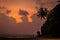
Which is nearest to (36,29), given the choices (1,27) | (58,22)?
(1,27)

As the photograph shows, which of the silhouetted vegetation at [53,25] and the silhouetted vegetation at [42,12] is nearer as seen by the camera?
the silhouetted vegetation at [53,25]

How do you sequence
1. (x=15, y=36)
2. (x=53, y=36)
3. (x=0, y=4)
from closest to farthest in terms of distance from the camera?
(x=53, y=36)
(x=15, y=36)
(x=0, y=4)

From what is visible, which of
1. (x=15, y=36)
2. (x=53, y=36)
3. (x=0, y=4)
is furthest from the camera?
(x=0, y=4)

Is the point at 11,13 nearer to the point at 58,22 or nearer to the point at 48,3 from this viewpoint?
the point at 48,3

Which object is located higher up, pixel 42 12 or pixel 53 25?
pixel 42 12

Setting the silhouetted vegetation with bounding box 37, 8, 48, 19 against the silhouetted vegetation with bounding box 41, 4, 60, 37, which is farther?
the silhouetted vegetation with bounding box 37, 8, 48, 19

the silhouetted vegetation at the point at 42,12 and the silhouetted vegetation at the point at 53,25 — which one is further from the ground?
the silhouetted vegetation at the point at 42,12

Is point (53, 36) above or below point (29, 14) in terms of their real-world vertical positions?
below

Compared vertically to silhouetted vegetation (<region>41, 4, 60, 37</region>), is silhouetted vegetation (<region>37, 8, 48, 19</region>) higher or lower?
higher

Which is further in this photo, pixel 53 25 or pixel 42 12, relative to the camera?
pixel 42 12

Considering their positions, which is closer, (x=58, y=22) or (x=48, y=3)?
(x=58, y=22)

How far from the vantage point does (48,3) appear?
5.86 m

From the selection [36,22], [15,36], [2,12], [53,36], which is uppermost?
[2,12]

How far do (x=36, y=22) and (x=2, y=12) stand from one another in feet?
3.90
